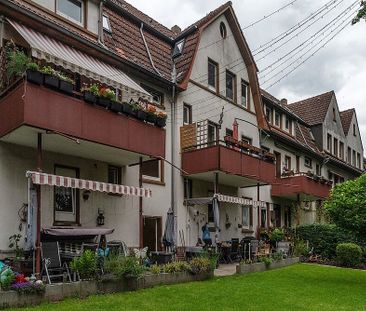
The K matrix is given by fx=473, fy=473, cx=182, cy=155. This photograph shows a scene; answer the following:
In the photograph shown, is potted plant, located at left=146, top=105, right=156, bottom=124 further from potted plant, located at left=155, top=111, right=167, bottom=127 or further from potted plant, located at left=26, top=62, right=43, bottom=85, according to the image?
potted plant, located at left=26, top=62, right=43, bottom=85

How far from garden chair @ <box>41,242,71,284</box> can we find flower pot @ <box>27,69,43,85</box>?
4.63m

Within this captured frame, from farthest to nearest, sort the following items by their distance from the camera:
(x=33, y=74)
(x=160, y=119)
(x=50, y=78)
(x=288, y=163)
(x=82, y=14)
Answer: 1. (x=288, y=163)
2. (x=82, y=14)
3. (x=160, y=119)
4. (x=50, y=78)
5. (x=33, y=74)

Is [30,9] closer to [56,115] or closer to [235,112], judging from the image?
[56,115]

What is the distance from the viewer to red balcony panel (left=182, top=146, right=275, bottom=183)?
21.3 metres

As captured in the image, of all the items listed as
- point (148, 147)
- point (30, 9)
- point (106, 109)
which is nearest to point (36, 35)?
point (30, 9)

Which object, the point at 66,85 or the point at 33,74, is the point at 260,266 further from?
the point at 33,74

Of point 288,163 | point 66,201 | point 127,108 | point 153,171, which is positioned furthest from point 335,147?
point 66,201

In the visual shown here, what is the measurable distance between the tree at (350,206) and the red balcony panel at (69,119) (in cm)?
722

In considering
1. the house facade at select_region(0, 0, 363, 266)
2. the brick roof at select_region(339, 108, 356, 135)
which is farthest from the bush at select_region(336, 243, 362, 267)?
the brick roof at select_region(339, 108, 356, 135)

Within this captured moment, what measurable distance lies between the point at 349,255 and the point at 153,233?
413 inches

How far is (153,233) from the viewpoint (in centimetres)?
2070

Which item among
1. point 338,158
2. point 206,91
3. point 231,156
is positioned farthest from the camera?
point 338,158

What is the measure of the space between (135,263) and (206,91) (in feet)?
42.1

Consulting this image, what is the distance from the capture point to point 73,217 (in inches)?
666
